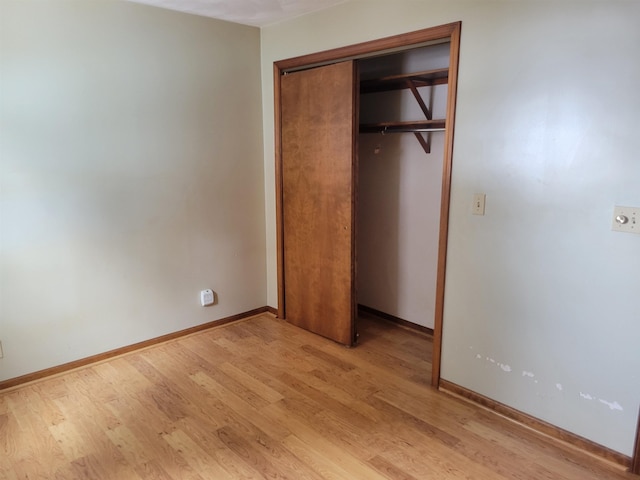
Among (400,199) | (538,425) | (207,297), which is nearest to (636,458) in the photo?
(538,425)

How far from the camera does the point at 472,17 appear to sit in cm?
223

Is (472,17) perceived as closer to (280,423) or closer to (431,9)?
(431,9)

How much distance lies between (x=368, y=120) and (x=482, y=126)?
156 cm

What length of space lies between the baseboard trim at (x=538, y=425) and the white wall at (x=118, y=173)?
6.28 feet

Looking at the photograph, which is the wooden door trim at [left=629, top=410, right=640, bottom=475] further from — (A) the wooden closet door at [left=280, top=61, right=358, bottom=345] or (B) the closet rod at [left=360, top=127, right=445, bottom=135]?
(B) the closet rod at [left=360, top=127, right=445, bottom=135]

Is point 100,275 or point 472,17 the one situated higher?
point 472,17

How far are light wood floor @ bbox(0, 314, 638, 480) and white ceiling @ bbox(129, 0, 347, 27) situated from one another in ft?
7.62

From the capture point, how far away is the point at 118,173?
2.87 meters

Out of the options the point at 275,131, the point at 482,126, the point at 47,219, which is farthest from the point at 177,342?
the point at 482,126

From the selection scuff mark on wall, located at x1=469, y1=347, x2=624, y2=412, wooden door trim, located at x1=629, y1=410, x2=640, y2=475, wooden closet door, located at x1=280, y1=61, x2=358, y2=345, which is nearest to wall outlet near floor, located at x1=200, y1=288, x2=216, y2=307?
wooden closet door, located at x1=280, y1=61, x2=358, y2=345

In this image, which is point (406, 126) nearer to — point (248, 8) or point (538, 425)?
point (248, 8)

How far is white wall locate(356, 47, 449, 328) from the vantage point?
3275 mm

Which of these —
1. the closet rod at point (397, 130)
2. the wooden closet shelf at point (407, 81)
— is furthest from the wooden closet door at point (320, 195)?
the closet rod at point (397, 130)

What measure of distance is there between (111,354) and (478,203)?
8.36ft
